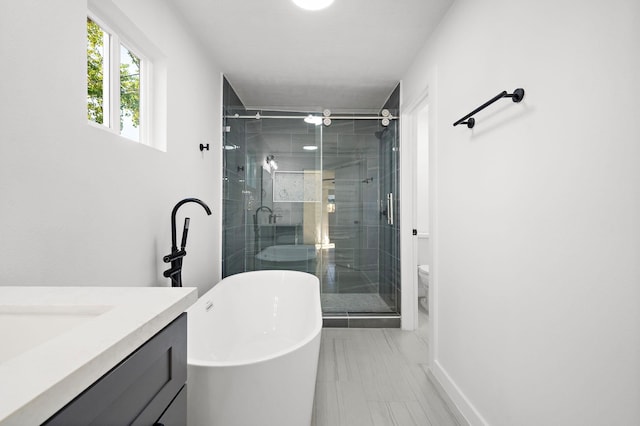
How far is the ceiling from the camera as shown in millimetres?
2070

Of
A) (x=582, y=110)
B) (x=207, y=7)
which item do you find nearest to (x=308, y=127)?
(x=207, y=7)

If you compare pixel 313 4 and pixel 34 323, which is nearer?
pixel 34 323

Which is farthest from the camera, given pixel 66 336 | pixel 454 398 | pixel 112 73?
pixel 454 398

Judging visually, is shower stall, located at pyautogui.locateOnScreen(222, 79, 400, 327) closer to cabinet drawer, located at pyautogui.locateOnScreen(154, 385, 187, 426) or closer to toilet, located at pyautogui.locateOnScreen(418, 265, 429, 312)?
toilet, located at pyautogui.locateOnScreen(418, 265, 429, 312)

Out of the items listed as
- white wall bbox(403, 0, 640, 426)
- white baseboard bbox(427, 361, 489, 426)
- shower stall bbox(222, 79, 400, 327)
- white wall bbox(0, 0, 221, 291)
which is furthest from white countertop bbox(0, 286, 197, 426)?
shower stall bbox(222, 79, 400, 327)

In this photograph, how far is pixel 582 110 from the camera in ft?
3.34

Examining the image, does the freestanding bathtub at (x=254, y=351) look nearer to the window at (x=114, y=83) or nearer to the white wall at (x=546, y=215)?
the white wall at (x=546, y=215)

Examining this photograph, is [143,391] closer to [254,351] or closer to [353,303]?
[254,351]

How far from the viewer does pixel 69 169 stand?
1.22 metres

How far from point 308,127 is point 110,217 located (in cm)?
225

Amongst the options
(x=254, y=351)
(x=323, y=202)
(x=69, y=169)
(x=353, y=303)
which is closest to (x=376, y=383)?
(x=254, y=351)

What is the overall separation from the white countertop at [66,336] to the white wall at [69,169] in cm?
34

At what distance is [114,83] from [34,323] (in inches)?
53.9

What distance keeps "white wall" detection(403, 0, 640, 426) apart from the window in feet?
6.24
